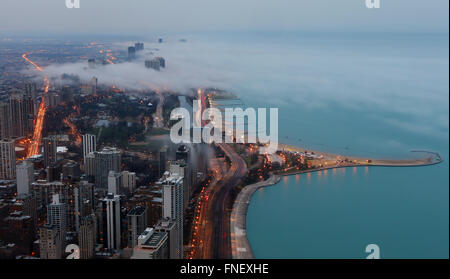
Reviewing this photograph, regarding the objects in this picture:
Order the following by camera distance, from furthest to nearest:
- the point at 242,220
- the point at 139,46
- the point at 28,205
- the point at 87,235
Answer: the point at 139,46
the point at 242,220
the point at 28,205
the point at 87,235

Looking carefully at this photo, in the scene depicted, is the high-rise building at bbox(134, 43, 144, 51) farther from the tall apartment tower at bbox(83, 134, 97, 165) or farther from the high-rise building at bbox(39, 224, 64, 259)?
the high-rise building at bbox(39, 224, 64, 259)

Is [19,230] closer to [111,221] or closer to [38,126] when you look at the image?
[111,221]

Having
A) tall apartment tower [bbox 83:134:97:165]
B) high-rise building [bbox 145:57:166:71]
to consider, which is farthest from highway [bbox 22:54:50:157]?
high-rise building [bbox 145:57:166:71]

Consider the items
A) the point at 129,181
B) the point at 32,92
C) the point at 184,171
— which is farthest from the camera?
the point at 32,92

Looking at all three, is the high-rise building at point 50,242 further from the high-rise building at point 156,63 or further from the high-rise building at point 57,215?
the high-rise building at point 156,63

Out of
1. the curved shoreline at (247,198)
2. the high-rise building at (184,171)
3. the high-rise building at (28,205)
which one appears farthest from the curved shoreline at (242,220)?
the high-rise building at (28,205)

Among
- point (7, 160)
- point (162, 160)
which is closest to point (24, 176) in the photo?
point (7, 160)
